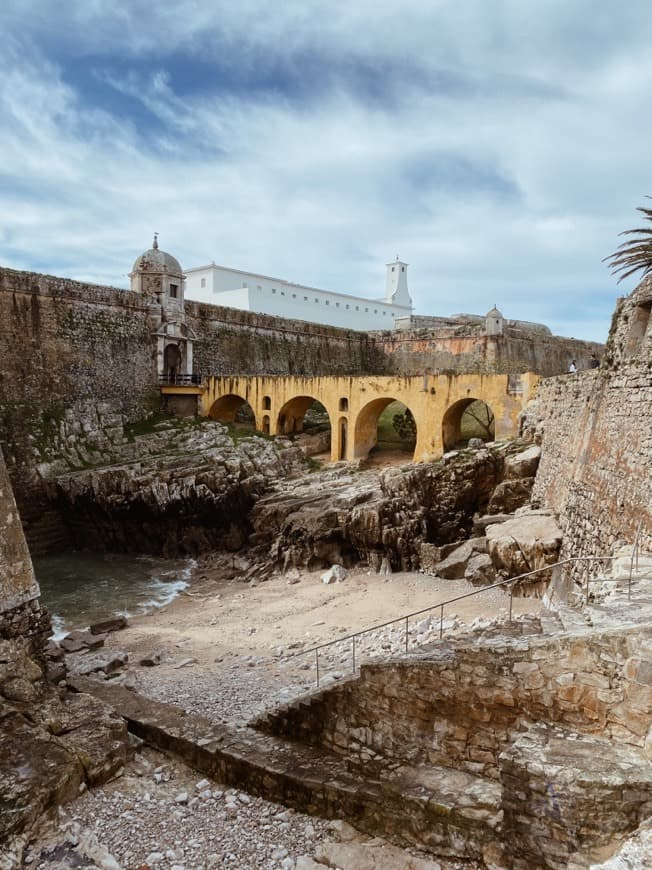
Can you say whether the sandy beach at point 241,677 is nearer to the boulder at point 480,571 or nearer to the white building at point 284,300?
the boulder at point 480,571

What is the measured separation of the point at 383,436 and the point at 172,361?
31.8 ft

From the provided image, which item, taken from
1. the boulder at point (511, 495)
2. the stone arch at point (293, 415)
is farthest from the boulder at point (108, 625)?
the stone arch at point (293, 415)

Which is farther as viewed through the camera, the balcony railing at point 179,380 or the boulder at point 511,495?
the balcony railing at point 179,380

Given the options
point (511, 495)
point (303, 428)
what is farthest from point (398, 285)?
point (511, 495)

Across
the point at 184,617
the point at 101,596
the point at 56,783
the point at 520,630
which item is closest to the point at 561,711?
the point at 520,630

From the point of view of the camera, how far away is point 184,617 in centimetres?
1355

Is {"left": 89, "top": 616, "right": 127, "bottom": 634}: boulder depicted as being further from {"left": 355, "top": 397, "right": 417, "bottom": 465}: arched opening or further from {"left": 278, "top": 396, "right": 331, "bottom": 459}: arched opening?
{"left": 278, "top": 396, "right": 331, "bottom": 459}: arched opening

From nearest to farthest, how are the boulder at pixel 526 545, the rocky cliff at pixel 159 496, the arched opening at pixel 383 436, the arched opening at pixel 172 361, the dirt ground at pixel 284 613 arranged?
the boulder at pixel 526 545 → the dirt ground at pixel 284 613 → the rocky cliff at pixel 159 496 → the arched opening at pixel 383 436 → the arched opening at pixel 172 361

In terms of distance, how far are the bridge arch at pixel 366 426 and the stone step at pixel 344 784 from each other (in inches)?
579

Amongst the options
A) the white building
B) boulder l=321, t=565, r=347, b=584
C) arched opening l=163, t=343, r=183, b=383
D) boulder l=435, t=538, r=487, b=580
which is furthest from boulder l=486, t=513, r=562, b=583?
the white building

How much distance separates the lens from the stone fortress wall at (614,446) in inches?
301

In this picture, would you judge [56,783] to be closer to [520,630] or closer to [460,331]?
[520,630]

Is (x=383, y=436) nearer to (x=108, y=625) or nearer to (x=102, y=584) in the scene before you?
(x=102, y=584)

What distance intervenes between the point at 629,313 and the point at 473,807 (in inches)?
282
